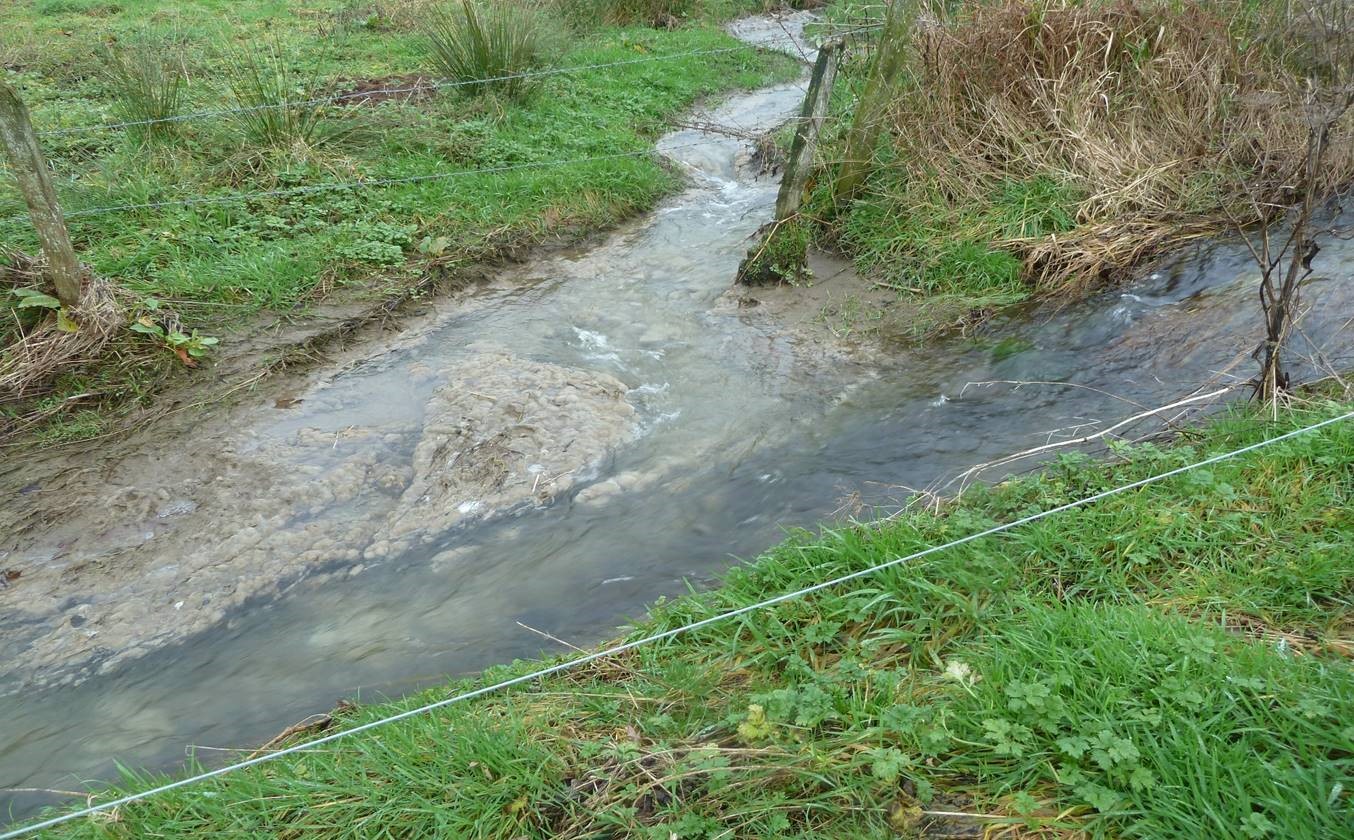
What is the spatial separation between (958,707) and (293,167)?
21.1ft

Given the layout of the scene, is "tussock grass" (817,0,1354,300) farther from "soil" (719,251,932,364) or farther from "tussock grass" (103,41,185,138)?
"tussock grass" (103,41,185,138)

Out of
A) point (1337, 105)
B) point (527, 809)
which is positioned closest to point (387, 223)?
point (527, 809)

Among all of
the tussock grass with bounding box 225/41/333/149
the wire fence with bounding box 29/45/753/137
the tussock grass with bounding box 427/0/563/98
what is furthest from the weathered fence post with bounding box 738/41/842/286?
the tussock grass with bounding box 225/41/333/149

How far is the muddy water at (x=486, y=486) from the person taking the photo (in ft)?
11.3

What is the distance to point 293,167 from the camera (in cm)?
677

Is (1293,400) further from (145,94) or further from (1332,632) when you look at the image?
(145,94)

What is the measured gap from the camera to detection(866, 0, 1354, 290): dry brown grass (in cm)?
559

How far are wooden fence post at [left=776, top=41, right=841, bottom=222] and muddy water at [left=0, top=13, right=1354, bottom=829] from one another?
3.08 ft

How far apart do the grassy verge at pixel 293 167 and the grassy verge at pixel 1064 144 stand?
248cm

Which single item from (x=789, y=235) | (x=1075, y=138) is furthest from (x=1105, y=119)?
(x=789, y=235)

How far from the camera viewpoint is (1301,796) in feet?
6.13

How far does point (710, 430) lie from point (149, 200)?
449 cm

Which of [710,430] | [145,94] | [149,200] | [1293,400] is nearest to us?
[1293,400]

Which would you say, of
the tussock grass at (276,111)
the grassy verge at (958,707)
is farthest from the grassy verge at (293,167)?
the grassy verge at (958,707)
